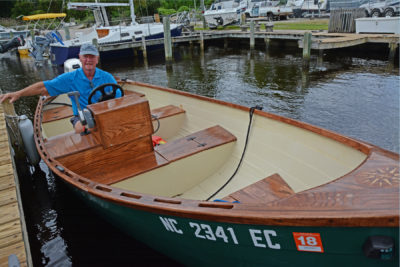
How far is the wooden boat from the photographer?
1.94 m

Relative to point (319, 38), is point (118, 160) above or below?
below

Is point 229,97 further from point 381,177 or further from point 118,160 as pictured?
point 381,177

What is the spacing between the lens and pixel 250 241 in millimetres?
2264

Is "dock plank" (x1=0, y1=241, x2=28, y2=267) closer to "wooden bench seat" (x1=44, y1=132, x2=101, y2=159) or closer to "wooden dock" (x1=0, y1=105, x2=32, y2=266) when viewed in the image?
"wooden dock" (x1=0, y1=105, x2=32, y2=266)

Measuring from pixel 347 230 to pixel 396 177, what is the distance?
0.62m

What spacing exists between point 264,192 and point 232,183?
2.66 feet

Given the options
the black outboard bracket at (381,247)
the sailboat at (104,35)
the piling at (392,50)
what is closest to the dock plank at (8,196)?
the black outboard bracket at (381,247)

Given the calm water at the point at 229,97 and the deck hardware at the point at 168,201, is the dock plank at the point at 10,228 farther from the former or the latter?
the deck hardware at the point at 168,201

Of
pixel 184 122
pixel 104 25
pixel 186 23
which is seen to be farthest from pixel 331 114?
pixel 104 25

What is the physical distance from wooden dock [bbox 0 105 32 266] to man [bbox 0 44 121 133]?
104cm

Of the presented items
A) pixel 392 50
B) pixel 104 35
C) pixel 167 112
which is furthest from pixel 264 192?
pixel 104 35

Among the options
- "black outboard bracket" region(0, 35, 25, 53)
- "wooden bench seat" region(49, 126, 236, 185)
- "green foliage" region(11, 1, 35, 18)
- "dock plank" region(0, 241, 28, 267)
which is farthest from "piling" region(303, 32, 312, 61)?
"green foliage" region(11, 1, 35, 18)

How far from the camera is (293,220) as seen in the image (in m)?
1.95

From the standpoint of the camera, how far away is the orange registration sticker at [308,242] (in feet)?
6.53
